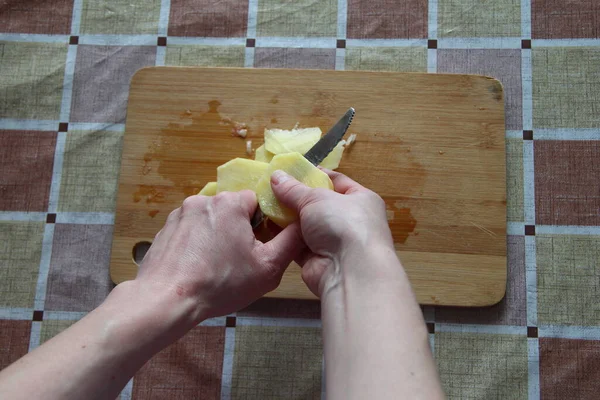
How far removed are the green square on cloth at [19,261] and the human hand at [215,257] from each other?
24.4 inches

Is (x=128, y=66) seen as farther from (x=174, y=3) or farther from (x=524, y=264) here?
(x=524, y=264)

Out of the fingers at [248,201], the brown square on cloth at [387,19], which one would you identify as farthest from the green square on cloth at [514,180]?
the fingers at [248,201]

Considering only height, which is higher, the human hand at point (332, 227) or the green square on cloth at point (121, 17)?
the green square on cloth at point (121, 17)

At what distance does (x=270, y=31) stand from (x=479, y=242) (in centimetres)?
102

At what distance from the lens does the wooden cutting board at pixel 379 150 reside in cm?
150

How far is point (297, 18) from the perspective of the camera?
1.71 metres

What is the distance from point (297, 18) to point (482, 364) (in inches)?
51.9

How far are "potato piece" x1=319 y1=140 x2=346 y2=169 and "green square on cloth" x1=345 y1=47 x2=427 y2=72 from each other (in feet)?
1.11

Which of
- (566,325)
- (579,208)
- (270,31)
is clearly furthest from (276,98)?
(566,325)

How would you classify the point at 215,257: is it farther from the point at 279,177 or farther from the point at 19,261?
the point at 19,261

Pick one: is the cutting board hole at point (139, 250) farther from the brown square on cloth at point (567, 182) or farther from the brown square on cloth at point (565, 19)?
the brown square on cloth at point (565, 19)

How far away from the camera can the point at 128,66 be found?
1705mm

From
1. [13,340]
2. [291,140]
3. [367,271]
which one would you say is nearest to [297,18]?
[291,140]

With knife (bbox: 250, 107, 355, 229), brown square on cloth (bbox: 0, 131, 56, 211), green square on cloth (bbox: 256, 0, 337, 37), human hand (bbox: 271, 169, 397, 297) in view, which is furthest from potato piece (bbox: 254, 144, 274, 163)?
brown square on cloth (bbox: 0, 131, 56, 211)
